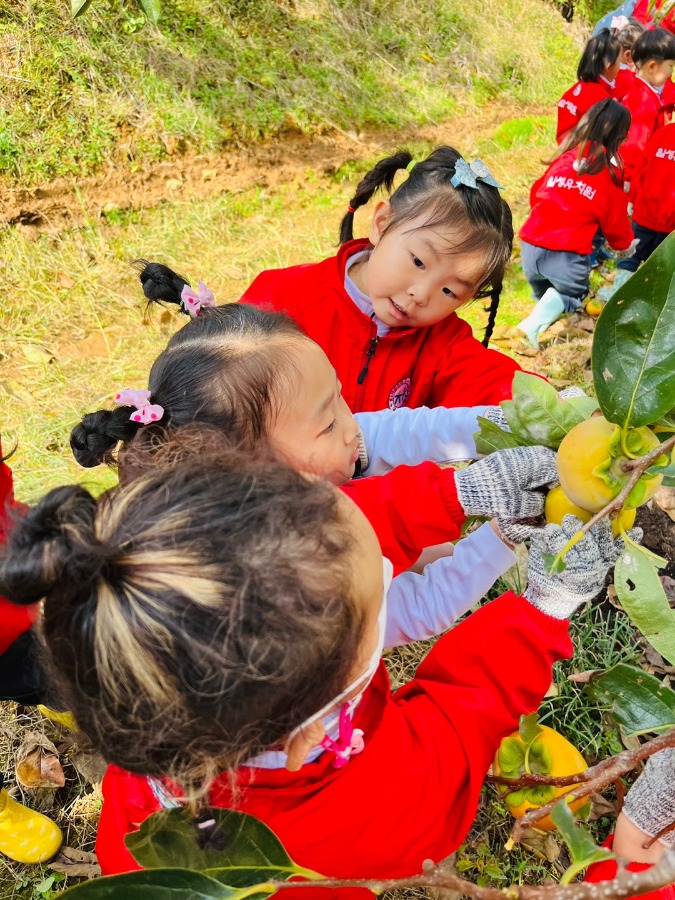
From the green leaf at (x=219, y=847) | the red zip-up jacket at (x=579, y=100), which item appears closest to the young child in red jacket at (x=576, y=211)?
the red zip-up jacket at (x=579, y=100)

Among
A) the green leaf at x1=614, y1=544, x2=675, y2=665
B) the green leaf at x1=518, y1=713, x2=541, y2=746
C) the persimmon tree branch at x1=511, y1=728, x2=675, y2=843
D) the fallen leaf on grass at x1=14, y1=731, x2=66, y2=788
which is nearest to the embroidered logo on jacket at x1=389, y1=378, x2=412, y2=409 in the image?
the green leaf at x1=518, y1=713, x2=541, y2=746

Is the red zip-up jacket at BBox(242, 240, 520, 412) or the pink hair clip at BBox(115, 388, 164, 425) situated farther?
the red zip-up jacket at BBox(242, 240, 520, 412)

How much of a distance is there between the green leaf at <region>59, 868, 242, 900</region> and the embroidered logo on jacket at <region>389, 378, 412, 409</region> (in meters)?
1.54

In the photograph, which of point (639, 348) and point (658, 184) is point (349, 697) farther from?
point (658, 184)

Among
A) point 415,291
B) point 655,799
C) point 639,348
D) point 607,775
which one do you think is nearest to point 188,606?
point 607,775

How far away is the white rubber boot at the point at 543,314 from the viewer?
354cm

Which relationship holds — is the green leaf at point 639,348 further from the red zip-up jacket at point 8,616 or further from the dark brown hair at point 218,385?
the red zip-up jacket at point 8,616

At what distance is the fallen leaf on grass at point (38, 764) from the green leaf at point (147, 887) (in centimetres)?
145

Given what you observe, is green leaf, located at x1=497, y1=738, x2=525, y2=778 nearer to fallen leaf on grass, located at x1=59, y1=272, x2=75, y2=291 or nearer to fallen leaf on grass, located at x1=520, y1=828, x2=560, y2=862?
fallen leaf on grass, located at x1=520, y1=828, x2=560, y2=862

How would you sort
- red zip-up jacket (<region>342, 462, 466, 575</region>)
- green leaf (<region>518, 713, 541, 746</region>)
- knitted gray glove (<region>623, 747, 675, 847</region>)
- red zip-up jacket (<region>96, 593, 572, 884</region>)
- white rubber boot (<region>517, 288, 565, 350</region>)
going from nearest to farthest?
1. red zip-up jacket (<region>96, 593, 572, 884</region>)
2. knitted gray glove (<region>623, 747, 675, 847</region>)
3. red zip-up jacket (<region>342, 462, 466, 575</region>)
4. green leaf (<region>518, 713, 541, 746</region>)
5. white rubber boot (<region>517, 288, 565, 350</region>)

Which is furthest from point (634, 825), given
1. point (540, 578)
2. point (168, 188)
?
point (168, 188)

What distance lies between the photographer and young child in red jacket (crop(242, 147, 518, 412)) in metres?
1.88

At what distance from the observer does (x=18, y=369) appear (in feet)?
11.5

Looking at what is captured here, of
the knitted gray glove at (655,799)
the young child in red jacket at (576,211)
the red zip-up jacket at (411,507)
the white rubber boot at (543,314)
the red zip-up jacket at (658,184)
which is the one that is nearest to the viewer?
the knitted gray glove at (655,799)
